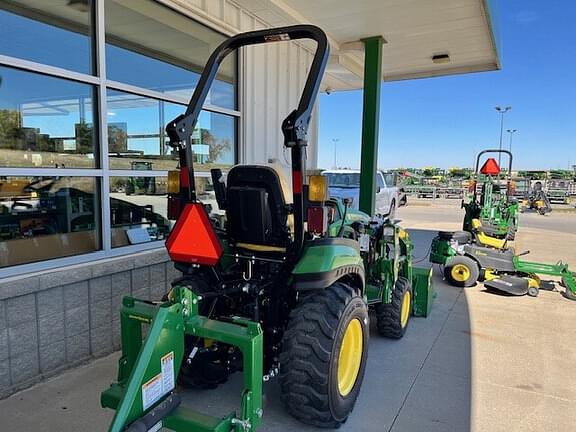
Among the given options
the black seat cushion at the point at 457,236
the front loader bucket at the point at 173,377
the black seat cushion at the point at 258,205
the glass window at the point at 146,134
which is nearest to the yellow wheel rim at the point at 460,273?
the black seat cushion at the point at 457,236

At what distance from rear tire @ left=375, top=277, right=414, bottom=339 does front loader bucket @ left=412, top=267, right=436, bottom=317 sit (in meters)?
0.52

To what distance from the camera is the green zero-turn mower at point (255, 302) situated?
1.88 metres

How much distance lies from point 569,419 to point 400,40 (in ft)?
18.1

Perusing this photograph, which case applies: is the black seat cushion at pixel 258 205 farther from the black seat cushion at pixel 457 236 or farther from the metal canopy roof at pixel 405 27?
the black seat cushion at pixel 457 236

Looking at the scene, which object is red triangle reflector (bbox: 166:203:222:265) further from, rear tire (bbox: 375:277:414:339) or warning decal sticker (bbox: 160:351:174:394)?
rear tire (bbox: 375:277:414:339)

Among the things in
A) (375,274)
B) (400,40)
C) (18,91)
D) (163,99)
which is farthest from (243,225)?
(400,40)

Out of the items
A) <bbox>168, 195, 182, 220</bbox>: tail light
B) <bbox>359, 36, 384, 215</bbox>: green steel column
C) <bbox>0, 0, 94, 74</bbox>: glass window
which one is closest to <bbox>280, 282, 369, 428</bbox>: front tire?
<bbox>168, 195, 182, 220</bbox>: tail light

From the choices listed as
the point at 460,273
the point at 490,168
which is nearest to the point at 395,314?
the point at 460,273

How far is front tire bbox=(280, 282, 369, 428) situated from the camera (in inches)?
87.8

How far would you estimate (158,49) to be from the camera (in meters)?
4.33

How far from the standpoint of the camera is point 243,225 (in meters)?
2.54

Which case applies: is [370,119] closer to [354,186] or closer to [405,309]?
[405,309]

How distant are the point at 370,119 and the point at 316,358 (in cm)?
506

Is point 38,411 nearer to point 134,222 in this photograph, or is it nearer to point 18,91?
point 134,222
